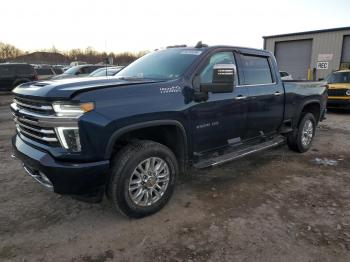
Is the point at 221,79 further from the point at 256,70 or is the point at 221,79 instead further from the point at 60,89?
the point at 60,89

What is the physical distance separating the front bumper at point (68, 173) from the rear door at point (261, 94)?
2464mm

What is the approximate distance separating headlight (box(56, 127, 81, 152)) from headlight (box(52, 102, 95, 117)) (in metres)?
0.14

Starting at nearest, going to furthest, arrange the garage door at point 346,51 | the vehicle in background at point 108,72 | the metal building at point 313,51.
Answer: the vehicle in background at point 108,72
the garage door at point 346,51
the metal building at point 313,51

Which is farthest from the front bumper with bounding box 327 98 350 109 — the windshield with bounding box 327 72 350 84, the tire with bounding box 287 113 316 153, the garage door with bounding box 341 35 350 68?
the garage door with bounding box 341 35 350 68

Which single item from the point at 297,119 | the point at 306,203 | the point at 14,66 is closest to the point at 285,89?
the point at 297,119

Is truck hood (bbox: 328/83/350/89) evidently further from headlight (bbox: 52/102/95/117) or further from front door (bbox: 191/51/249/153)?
headlight (bbox: 52/102/95/117)

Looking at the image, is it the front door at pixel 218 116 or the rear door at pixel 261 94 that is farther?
the rear door at pixel 261 94

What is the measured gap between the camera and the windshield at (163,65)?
3955 mm

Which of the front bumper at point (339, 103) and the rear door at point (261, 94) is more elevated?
the rear door at point (261, 94)

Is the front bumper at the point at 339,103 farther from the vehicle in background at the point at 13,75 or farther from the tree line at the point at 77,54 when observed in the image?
the tree line at the point at 77,54

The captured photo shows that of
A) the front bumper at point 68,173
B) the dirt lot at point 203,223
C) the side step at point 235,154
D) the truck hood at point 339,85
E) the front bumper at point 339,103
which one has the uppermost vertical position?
the truck hood at point 339,85

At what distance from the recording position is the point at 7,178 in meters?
4.68

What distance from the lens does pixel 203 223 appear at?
3459 millimetres

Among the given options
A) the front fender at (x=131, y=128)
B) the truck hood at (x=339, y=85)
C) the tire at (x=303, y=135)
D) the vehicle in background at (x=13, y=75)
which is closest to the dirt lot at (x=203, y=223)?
the front fender at (x=131, y=128)
